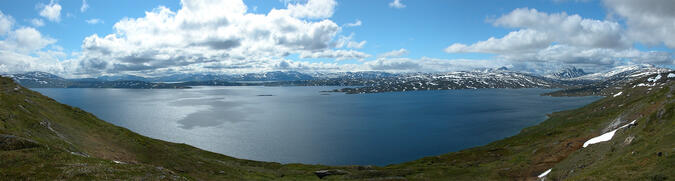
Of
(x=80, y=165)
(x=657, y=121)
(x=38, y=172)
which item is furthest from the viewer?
(x=657, y=121)

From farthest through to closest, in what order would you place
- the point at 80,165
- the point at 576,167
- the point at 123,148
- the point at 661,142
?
the point at 123,148 < the point at 576,167 < the point at 661,142 < the point at 80,165

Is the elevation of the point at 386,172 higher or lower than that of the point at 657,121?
lower

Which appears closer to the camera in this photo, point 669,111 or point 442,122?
point 669,111

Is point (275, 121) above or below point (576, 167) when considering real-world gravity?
below

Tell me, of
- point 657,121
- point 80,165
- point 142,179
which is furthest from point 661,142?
point 80,165

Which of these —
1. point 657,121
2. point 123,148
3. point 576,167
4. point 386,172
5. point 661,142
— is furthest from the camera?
point 386,172

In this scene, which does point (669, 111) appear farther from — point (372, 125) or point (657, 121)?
point (372, 125)

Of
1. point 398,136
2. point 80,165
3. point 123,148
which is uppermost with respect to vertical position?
point 80,165

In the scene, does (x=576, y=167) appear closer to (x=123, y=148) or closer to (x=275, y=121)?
(x=123, y=148)

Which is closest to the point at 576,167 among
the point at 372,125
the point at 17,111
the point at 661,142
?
the point at 661,142
